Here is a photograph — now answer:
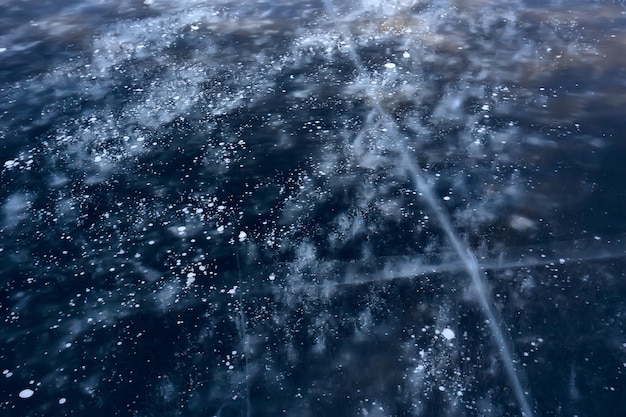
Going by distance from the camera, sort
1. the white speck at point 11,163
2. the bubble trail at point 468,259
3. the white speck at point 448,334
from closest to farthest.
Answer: the bubble trail at point 468,259 < the white speck at point 448,334 < the white speck at point 11,163

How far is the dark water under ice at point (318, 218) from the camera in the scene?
3.22 metres

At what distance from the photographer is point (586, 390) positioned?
3.10 m

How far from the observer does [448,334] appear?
3402 millimetres

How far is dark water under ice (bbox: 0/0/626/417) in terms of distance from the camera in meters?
3.22

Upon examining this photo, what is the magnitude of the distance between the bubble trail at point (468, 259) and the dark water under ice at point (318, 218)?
2 cm

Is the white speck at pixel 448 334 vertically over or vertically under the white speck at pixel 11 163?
under

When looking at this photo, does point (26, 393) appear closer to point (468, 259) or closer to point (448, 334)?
point (448, 334)

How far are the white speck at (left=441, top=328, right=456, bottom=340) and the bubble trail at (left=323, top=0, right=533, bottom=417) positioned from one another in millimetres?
242

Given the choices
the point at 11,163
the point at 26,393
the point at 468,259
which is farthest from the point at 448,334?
Answer: the point at 11,163

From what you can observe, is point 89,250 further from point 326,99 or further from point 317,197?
point 326,99

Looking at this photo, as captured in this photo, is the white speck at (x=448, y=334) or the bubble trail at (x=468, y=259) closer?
the bubble trail at (x=468, y=259)

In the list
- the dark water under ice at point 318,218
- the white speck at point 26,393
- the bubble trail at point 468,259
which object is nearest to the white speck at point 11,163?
the dark water under ice at point 318,218

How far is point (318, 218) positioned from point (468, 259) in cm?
111

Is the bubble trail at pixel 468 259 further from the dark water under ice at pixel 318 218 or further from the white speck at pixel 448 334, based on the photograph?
the white speck at pixel 448 334
